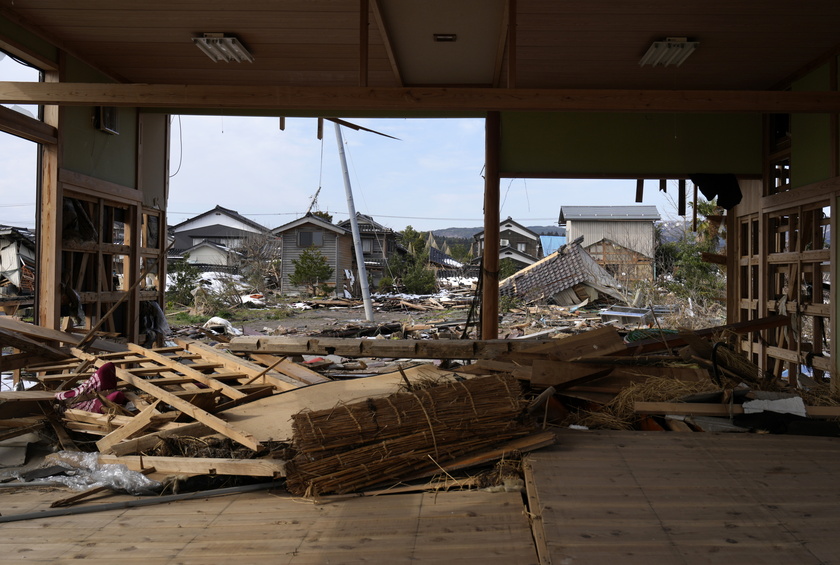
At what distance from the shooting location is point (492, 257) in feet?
27.1

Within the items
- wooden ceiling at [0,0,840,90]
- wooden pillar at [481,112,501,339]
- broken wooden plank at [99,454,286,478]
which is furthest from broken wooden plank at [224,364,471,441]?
wooden ceiling at [0,0,840,90]

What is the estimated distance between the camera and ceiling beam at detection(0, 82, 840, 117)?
579 centimetres

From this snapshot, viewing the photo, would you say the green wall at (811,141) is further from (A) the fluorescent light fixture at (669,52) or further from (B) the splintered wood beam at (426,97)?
(B) the splintered wood beam at (426,97)

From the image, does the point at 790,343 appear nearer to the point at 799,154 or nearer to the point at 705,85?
the point at 799,154

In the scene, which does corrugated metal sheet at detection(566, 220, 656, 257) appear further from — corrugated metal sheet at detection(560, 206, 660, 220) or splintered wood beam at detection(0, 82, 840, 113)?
splintered wood beam at detection(0, 82, 840, 113)

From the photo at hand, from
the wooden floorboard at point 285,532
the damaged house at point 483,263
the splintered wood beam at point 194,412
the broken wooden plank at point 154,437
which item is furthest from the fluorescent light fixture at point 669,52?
the broken wooden plank at point 154,437

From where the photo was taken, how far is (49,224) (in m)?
7.46

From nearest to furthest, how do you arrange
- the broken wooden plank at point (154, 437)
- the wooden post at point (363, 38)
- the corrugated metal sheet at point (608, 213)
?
1. the broken wooden plank at point (154, 437)
2. the wooden post at point (363, 38)
3. the corrugated metal sheet at point (608, 213)

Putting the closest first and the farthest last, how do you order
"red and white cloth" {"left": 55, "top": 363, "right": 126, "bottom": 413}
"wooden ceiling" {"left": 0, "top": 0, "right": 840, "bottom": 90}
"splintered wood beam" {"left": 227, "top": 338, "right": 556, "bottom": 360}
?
"red and white cloth" {"left": 55, "top": 363, "right": 126, "bottom": 413} < "wooden ceiling" {"left": 0, "top": 0, "right": 840, "bottom": 90} < "splintered wood beam" {"left": 227, "top": 338, "right": 556, "bottom": 360}

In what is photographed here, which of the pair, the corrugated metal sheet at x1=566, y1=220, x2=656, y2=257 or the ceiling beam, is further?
the corrugated metal sheet at x1=566, y1=220, x2=656, y2=257

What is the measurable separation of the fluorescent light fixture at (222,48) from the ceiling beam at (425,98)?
152cm

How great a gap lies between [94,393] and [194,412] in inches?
46.9

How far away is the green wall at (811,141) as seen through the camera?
23.9 feet

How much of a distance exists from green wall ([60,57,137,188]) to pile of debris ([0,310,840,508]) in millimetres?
2364
